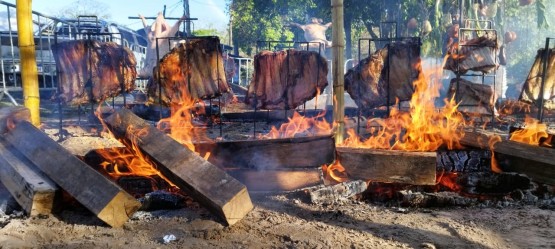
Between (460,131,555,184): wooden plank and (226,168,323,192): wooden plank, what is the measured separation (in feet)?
6.86

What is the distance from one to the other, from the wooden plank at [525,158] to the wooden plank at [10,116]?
17.6 ft

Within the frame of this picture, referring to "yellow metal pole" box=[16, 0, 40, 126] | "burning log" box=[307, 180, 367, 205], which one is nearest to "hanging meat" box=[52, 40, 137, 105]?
"yellow metal pole" box=[16, 0, 40, 126]

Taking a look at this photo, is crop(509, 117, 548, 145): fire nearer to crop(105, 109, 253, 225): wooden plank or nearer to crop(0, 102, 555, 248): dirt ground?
crop(0, 102, 555, 248): dirt ground

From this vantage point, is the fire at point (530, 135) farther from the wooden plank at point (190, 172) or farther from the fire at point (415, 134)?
the wooden plank at point (190, 172)

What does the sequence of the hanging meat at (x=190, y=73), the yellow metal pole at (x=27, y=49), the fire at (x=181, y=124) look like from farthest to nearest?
the fire at (x=181, y=124) → the hanging meat at (x=190, y=73) → the yellow metal pole at (x=27, y=49)

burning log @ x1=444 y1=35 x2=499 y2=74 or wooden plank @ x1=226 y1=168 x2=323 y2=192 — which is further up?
burning log @ x1=444 y1=35 x2=499 y2=74

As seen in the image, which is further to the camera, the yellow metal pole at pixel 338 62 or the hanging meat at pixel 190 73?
the hanging meat at pixel 190 73

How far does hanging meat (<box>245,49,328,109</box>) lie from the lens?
6.81m

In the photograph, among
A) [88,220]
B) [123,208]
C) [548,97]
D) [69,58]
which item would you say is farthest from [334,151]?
[548,97]

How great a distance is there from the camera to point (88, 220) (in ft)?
13.1

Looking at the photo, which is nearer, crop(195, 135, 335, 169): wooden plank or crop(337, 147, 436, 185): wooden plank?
crop(337, 147, 436, 185): wooden plank

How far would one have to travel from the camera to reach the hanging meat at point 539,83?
782 centimetres

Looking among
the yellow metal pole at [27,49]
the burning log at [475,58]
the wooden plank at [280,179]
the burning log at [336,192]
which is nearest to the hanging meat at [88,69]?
the yellow metal pole at [27,49]

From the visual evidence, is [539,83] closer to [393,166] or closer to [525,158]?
[525,158]
